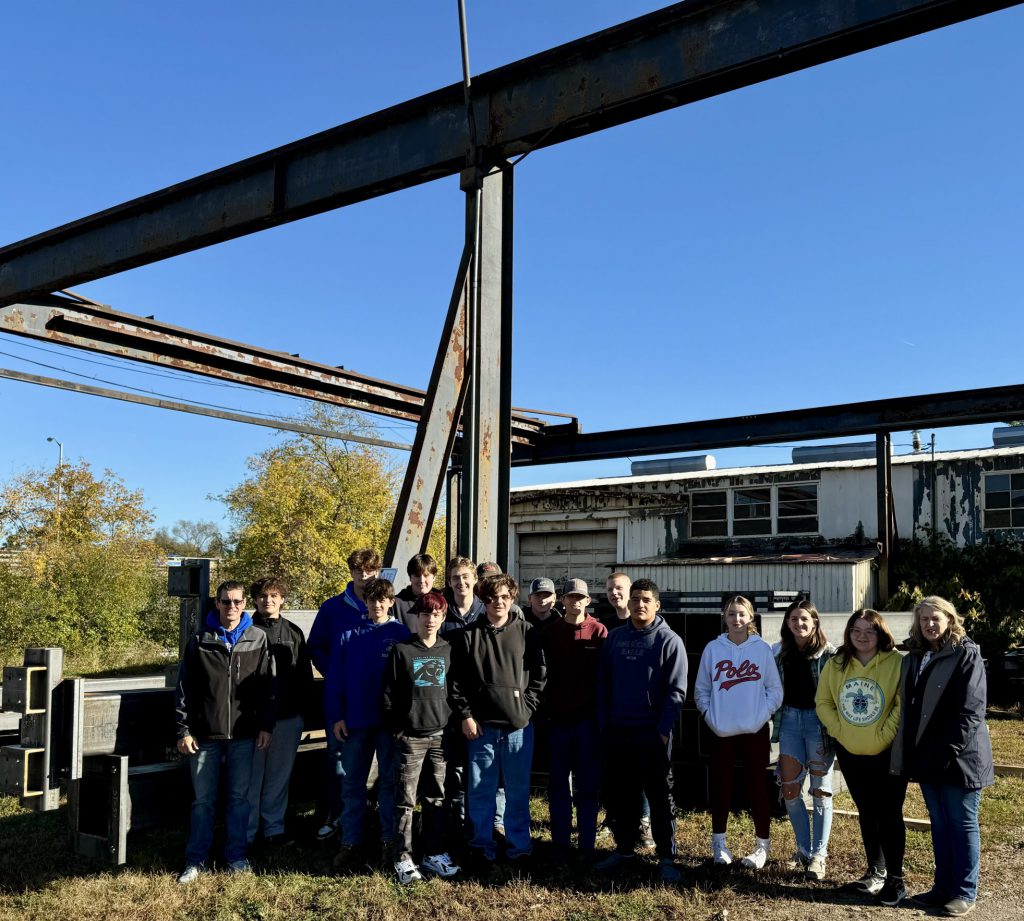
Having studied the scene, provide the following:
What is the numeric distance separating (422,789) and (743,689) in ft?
6.84

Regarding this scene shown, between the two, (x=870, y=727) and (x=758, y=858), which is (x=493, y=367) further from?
(x=758, y=858)

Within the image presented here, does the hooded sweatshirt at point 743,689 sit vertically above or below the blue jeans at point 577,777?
above

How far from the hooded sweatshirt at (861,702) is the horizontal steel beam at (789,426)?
9.02 m

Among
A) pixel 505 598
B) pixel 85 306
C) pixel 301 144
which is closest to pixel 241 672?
pixel 505 598

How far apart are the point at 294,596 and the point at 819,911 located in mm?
27548

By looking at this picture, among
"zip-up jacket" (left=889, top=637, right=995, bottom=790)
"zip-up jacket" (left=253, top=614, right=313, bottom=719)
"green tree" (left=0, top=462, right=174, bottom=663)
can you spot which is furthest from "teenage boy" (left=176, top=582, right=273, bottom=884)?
"green tree" (left=0, top=462, right=174, bottom=663)

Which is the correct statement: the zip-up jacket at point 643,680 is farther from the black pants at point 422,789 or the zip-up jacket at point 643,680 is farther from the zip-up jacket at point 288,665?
the zip-up jacket at point 288,665

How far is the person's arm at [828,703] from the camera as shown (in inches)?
223

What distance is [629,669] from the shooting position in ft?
19.6

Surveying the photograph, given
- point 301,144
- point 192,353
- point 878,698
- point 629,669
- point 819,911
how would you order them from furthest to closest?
point 192,353, point 301,144, point 629,669, point 878,698, point 819,911

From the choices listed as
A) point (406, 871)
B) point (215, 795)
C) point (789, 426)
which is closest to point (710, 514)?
point (789, 426)

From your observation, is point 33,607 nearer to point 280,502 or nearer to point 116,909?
point 280,502

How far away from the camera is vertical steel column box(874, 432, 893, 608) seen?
637 inches

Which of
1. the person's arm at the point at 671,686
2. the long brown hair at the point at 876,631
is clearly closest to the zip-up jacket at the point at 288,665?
the person's arm at the point at 671,686
